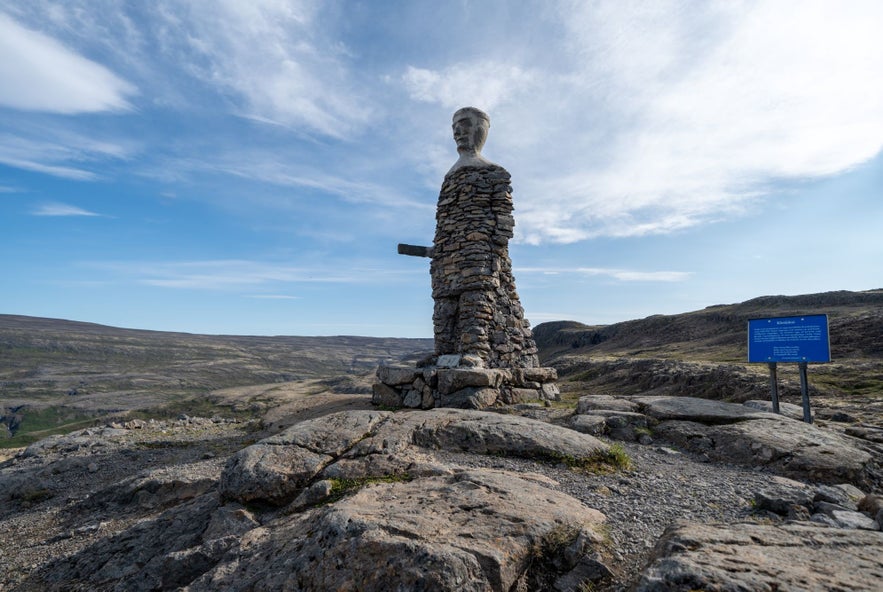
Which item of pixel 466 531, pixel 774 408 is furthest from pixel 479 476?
pixel 774 408

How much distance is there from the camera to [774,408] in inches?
420

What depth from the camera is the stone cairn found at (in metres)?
14.3

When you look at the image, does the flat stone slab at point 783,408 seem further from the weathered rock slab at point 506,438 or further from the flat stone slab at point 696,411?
the weathered rock slab at point 506,438

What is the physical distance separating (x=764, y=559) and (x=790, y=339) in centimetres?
867

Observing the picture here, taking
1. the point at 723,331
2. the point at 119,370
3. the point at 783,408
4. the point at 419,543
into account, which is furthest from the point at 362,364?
the point at 419,543

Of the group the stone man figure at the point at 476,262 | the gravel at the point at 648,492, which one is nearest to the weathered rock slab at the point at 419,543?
the gravel at the point at 648,492

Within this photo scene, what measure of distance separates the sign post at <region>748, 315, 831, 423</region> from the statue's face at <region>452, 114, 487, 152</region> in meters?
10.3

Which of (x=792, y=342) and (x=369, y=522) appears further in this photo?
(x=792, y=342)

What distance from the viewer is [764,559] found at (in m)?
3.51

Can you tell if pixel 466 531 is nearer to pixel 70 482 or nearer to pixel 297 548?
pixel 297 548

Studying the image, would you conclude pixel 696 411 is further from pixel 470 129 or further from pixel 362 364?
pixel 362 364

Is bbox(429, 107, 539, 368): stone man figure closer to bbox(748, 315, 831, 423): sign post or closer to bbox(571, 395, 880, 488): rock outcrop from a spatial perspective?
bbox(571, 395, 880, 488): rock outcrop

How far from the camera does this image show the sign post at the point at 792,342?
9969 millimetres

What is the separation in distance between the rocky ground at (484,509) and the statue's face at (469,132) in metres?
9.89
